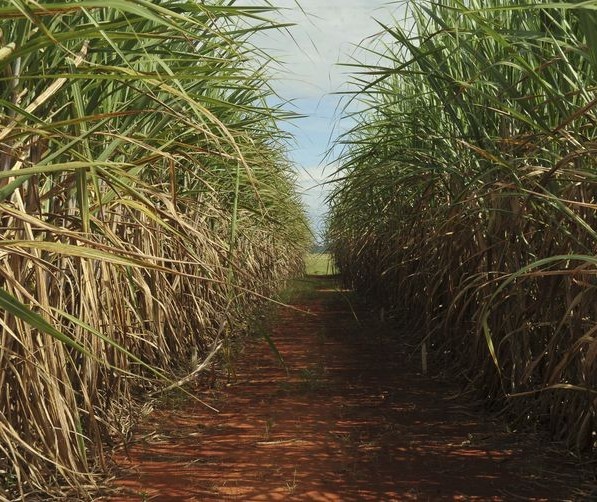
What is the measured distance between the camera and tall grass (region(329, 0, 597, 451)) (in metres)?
2.16

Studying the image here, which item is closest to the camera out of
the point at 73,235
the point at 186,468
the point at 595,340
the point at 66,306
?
the point at 73,235

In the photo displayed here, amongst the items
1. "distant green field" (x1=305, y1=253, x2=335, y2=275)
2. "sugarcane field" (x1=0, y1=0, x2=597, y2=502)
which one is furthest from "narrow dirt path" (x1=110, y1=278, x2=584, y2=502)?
"distant green field" (x1=305, y1=253, x2=335, y2=275)

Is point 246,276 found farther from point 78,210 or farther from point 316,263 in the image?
point 316,263

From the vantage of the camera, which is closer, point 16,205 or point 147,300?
point 16,205

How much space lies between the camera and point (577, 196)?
2.37m

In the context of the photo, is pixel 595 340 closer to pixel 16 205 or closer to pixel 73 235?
pixel 73 235

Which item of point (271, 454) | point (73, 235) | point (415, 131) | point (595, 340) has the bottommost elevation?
point (271, 454)

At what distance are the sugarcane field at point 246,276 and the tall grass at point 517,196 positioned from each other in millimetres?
15

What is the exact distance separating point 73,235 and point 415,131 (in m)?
2.59

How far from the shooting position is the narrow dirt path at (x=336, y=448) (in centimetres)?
231

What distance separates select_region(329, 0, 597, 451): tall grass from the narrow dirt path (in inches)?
7.9

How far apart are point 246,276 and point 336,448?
759 mm

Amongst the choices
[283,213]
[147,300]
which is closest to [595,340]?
[147,300]

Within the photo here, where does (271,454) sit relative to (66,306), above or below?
below
